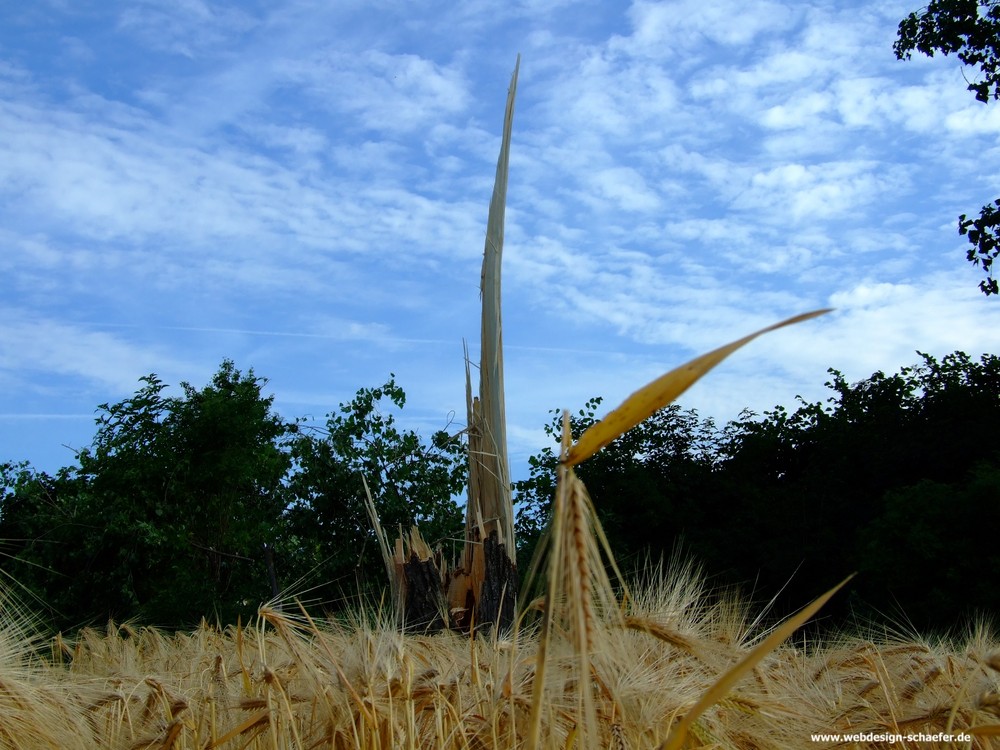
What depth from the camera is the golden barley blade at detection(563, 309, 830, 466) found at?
75cm

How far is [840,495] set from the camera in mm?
11594

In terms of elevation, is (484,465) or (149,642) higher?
(484,465)

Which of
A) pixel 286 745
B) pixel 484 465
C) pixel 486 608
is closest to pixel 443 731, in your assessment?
pixel 286 745

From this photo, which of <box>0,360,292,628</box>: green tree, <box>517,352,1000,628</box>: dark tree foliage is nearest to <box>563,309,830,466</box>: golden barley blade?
<box>517,352,1000,628</box>: dark tree foliage

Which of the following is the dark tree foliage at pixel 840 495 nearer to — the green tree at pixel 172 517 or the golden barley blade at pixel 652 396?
the green tree at pixel 172 517

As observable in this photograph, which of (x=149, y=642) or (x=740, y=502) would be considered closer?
(x=149, y=642)

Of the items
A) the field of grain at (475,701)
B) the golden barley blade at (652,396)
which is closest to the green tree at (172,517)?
the field of grain at (475,701)

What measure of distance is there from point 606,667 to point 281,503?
9047mm

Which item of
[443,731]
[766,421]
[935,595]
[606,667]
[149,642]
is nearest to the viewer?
[606,667]

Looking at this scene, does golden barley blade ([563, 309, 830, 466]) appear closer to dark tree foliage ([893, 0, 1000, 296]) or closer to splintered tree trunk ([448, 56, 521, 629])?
splintered tree trunk ([448, 56, 521, 629])

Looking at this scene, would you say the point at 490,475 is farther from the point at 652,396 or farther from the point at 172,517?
the point at 652,396

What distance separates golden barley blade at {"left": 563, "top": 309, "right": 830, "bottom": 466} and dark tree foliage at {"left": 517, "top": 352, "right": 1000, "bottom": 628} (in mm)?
7793

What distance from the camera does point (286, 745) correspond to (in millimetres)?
2111

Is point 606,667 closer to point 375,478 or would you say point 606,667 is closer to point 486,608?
point 486,608
